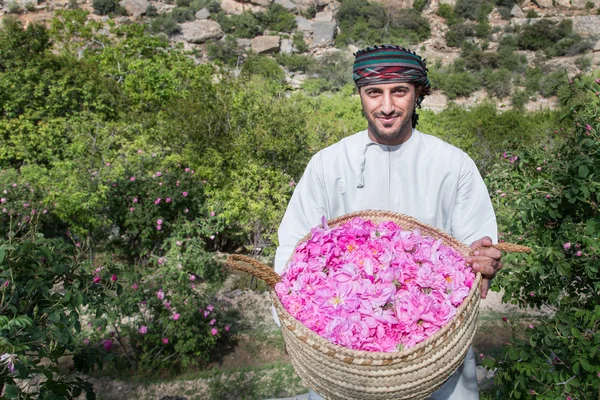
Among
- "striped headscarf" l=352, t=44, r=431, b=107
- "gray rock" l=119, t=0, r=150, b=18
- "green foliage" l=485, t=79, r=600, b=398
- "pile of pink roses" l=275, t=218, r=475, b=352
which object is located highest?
"striped headscarf" l=352, t=44, r=431, b=107

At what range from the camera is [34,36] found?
1116cm

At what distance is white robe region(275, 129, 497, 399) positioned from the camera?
6.60 ft

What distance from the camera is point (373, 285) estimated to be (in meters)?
1.54

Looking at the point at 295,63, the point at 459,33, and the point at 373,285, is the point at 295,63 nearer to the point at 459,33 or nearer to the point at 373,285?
the point at 459,33

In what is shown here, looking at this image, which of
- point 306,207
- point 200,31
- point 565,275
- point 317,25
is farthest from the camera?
point 317,25

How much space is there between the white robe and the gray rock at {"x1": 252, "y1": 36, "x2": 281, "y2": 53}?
88.3ft

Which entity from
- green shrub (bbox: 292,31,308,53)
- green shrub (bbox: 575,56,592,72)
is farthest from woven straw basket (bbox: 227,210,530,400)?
green shrub (bbox: 292,31,308,53)

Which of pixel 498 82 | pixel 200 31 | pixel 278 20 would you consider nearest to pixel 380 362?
pixel 498 82

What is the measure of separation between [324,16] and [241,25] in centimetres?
607

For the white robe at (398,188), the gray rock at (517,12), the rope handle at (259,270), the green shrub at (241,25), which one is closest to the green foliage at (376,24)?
the green shrub at (241,25)

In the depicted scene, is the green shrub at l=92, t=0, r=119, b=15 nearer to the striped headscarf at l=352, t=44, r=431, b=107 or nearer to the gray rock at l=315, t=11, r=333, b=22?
the gray rock at l=315, t=11, r=333, b=22

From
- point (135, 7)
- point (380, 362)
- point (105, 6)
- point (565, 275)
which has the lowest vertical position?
point (135, 7)

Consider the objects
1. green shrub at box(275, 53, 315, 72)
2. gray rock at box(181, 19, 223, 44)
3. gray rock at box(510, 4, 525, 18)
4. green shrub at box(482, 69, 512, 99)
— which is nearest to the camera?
green shrub at box(482, 69, 512, 99)

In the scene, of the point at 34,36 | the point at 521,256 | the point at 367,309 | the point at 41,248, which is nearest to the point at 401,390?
the point at 367,309
